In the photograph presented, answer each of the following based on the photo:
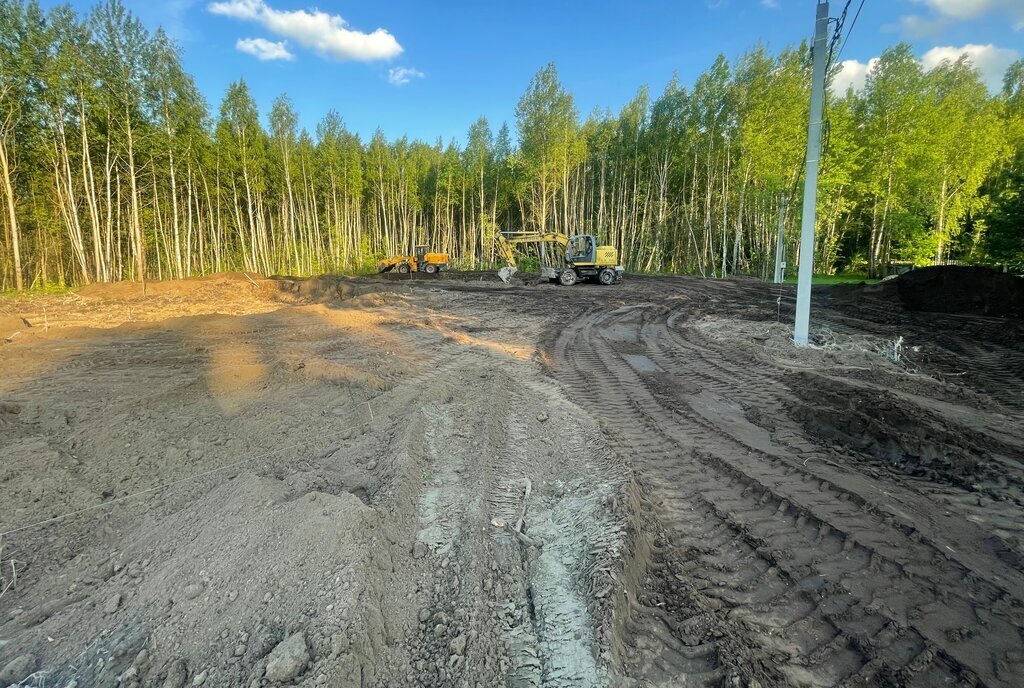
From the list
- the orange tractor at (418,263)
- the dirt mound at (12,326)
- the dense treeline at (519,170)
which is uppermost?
the dense treeline at (519,170)

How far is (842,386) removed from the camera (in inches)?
259

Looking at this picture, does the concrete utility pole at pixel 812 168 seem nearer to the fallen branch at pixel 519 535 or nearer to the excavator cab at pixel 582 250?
the fallen branch at pixel 519 535

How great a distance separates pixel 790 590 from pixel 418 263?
31604mm

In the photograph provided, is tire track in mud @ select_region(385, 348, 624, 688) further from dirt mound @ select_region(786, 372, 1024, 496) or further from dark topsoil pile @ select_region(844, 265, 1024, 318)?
dark topsoil pile @ select_region(844, 265, 1024, 318)

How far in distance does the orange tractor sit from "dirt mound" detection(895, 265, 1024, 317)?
1034 inches

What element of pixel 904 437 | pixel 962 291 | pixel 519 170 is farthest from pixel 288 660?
pixel 519 170

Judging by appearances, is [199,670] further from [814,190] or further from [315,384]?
[814,190]

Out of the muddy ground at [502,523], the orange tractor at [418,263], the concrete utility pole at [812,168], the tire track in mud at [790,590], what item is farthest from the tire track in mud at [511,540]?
the orange tractor at [418,263]

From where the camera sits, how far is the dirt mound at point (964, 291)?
12.5m

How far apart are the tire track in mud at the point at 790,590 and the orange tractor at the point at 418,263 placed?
29407 mm

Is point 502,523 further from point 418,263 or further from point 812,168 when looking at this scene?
point 418,263

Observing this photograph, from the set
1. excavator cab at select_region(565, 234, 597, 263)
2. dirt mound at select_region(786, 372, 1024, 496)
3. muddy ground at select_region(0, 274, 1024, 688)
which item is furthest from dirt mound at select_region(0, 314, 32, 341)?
excavator cab at select_region(565, 234, 597, 263)

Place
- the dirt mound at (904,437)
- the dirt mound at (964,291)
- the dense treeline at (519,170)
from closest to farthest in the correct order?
the dirt mound at (904,437) → the dirt mound at (964,291) → the dense treeline at (519,170)

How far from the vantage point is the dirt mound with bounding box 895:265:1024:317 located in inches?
493
